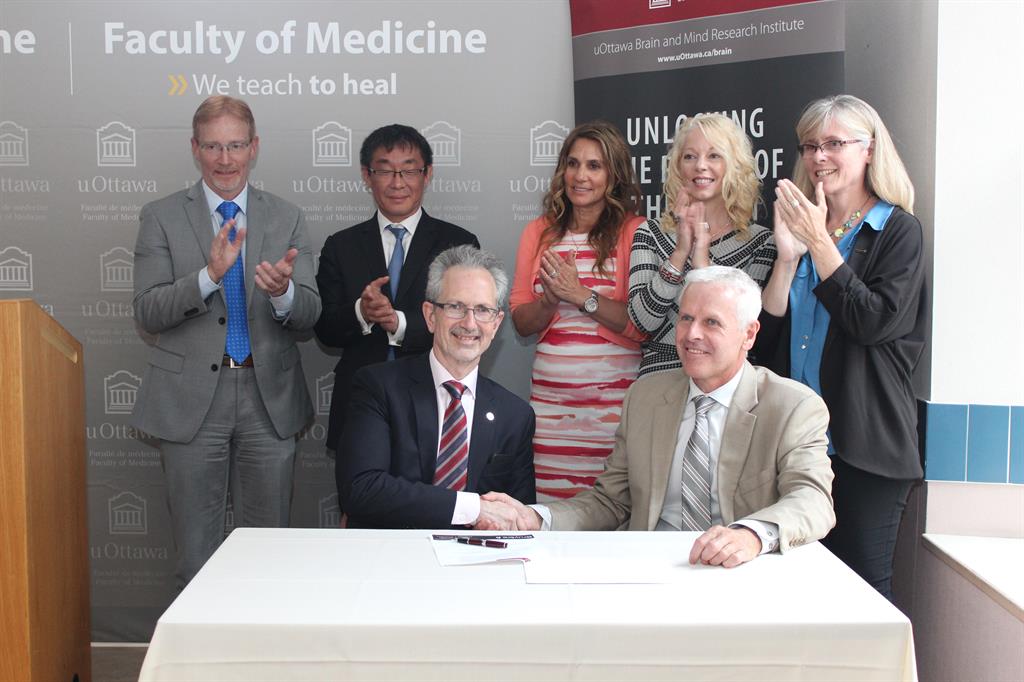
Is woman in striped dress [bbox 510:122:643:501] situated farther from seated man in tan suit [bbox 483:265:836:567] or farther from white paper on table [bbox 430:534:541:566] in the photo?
white paper on table [bbox 430:534:541:566]

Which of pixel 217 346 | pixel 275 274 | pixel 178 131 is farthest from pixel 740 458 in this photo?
pixel 178 131

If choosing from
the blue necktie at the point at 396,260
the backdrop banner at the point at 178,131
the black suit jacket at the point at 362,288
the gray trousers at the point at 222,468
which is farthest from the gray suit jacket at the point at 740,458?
the backdrop banner at the point at 178,131

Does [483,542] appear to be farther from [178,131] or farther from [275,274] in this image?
[178,131]

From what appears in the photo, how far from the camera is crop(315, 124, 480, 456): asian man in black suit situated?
3.41 meters

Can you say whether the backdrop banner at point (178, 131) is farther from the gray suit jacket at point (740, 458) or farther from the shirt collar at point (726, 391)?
the shirt collar at point (726, 391)

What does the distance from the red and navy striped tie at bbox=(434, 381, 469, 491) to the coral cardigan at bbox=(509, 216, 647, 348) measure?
2.80ft

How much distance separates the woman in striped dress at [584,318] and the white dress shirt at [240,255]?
794 mm

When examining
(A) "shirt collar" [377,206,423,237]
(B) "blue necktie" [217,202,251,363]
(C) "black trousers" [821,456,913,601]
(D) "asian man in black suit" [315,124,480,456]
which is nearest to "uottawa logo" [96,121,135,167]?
(B) "blue necktie" [217,202,251,363]

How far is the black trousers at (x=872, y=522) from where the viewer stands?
2.65m

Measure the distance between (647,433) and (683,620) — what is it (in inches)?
35.0

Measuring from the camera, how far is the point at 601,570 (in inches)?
70.5

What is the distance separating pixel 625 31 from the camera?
375 centimetres

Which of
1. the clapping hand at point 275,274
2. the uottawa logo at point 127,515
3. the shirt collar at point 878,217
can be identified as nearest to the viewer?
the shirt collar at point 878,217

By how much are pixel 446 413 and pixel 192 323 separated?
1271 millimetres
